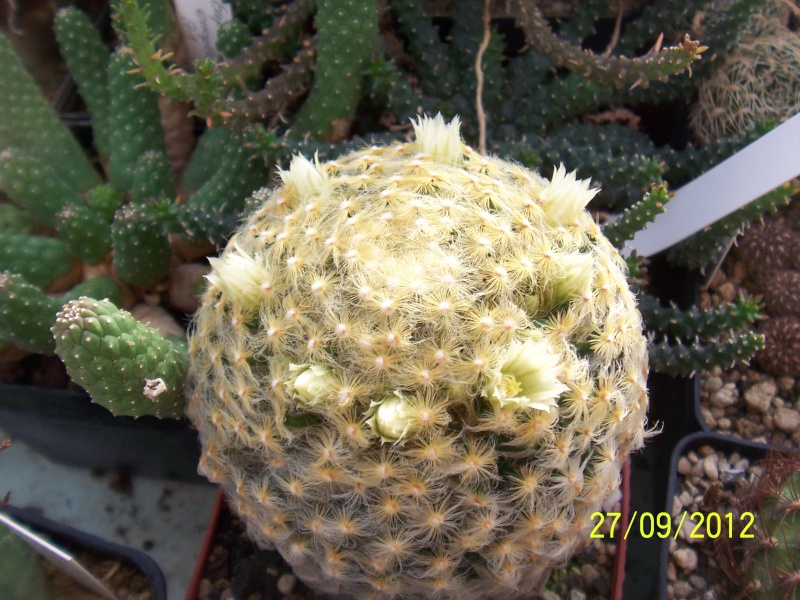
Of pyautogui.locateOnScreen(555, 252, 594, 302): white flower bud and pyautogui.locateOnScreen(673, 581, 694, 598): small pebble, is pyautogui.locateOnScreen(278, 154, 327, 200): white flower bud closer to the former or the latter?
pyautogui.locateOnScreen(555, 252, 594, 302): white flower bud

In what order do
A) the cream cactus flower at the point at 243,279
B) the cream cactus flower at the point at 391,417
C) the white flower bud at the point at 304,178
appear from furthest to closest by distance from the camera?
the white flower bud at the point at 304,178 < the cream cactus flower at the point at 243,279 < the cream cactus flower at the point at 391,417

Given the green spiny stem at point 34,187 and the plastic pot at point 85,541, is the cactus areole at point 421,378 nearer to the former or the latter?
the plastic pot at point 85,541

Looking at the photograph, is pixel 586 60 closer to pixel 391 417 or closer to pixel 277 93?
pixel 277 93

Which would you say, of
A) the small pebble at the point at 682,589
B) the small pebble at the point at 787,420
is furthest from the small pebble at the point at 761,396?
the small pebble at the point at 682,589

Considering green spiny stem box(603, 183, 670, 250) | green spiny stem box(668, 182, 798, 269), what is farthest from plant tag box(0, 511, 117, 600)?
green spiny stem box(668, 182, 798, 269)

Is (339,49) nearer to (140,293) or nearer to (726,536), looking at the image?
(140,293)

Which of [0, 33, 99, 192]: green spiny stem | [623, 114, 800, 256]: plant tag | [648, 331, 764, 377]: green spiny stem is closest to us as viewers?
[623, 114, 800, 256]: plant tag
